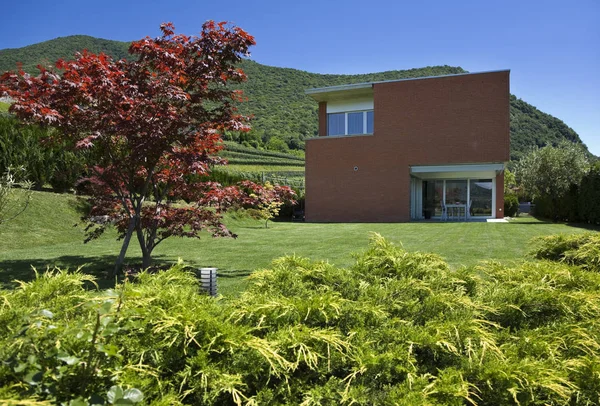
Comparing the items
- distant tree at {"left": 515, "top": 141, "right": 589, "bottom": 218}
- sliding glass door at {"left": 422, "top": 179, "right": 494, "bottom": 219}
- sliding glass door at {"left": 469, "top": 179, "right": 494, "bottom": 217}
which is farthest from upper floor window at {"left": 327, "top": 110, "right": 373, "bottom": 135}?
distant tree at {"left": 515, "top": 141, "right": 589, "bottom": 218}

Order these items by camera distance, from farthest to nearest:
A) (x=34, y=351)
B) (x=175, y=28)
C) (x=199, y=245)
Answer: (x=199, y=245) → (x=175, y=28) → (x=34, y=351)

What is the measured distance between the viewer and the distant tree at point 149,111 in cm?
606

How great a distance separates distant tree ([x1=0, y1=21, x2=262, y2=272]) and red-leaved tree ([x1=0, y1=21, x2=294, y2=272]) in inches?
0.6

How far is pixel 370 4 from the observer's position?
12.7m

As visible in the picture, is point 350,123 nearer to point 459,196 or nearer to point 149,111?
point 459,196

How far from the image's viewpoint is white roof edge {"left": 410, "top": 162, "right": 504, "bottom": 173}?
73.2ft

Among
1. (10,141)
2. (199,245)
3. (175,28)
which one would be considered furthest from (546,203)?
(10,141)

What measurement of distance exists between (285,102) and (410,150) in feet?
174

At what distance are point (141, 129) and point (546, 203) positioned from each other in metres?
23.7

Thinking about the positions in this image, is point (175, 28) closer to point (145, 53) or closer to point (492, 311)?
point (145, 53)

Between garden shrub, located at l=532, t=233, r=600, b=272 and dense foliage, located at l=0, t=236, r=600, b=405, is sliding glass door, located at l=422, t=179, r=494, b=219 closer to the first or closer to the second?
garden shrub, located at l=532, t=233, r=600, b=272

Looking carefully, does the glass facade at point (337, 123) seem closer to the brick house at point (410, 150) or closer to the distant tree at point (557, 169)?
the brick house at point (410, 150)

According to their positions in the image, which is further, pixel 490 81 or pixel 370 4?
pixel 490 81

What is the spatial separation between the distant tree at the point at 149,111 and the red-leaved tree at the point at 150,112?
15 mm
